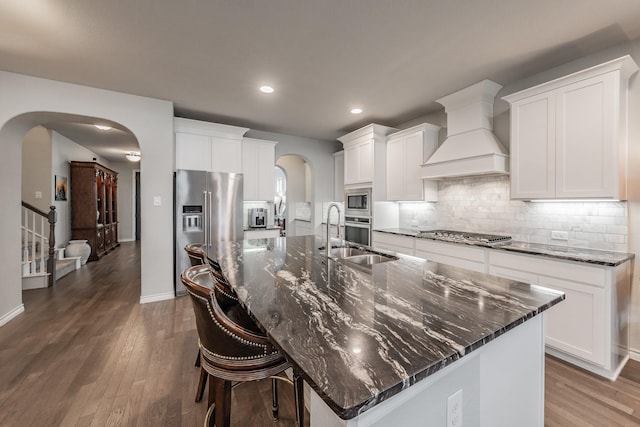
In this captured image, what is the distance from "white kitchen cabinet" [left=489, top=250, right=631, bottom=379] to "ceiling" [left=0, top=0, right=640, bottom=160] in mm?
1810

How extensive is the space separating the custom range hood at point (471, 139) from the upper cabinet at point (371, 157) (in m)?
0.95

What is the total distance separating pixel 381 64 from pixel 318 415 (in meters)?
2.81

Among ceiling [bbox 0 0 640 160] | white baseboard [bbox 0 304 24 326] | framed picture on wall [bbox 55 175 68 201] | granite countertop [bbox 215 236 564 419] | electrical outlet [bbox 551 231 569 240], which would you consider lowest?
white baseboard [bbox 0 304 24 326]

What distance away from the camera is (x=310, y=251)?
2348 millimetres

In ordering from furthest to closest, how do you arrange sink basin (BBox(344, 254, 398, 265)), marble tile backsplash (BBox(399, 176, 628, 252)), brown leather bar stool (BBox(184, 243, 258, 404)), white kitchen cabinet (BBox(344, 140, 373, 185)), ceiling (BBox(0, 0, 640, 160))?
white kitchen cabinet (BBox(344, 140, 373, 185))
marble tile backsplash (BBox(399, 176, 628, 252))
sink basin (BBox(344, 254, 398, 265))
ceiling (BBox(0, 0, 640, 160))
brown leather bar stool (BBox(184, 243, 258, 404))

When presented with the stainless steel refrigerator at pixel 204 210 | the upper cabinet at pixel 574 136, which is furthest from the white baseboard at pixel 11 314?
the upper cabinet at pixel 574 136

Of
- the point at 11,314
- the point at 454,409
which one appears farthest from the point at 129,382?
the point at 11,314

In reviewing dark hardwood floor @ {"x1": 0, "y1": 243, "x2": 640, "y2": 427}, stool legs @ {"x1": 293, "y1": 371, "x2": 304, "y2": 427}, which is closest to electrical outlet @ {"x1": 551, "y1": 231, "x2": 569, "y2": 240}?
dark hardwood floor @ {"x1": 0, "y1": 243, "x2": 640, "y2": 427}

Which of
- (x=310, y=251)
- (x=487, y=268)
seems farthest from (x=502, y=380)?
(x=487, y=268)

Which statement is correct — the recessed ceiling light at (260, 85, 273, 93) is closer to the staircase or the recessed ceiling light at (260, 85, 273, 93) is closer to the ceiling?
the ceiling

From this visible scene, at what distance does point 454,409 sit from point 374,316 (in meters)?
0.39

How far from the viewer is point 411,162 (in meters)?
3.91

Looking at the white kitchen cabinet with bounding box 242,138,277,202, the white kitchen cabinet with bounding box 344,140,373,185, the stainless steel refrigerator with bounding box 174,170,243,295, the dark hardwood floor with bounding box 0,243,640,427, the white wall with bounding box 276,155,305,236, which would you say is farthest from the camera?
the white wall with bounding box 276,155,305,236

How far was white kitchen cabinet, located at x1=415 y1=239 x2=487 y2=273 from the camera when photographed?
9.00 ft
